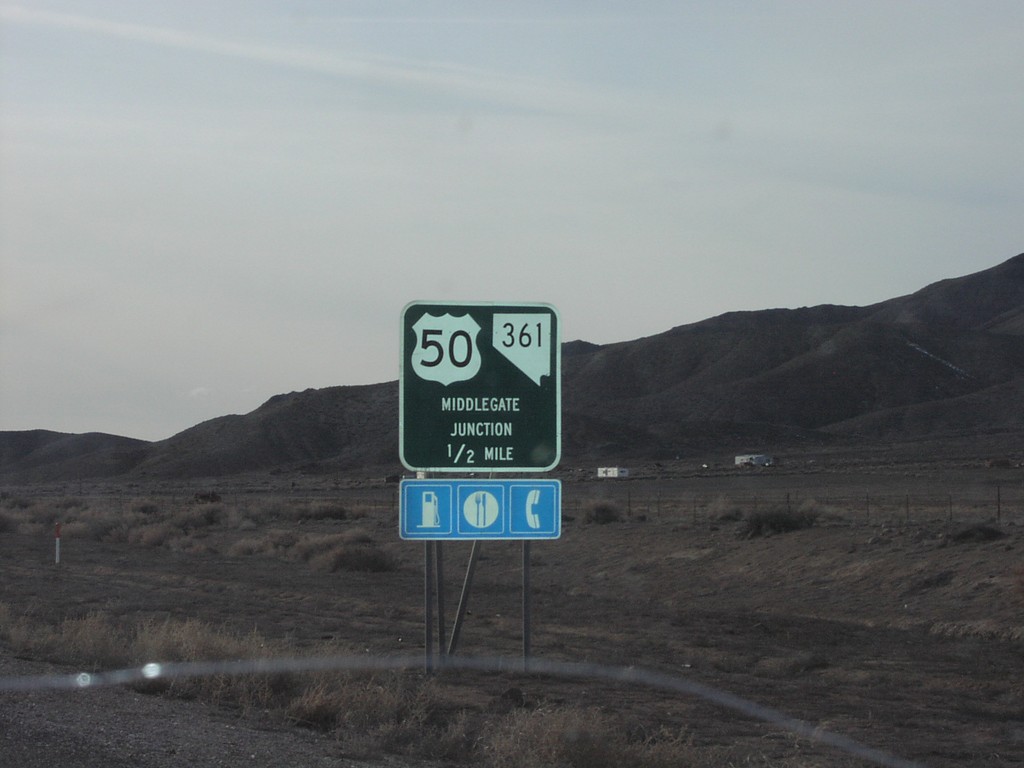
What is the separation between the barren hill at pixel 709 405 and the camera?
117438 mm

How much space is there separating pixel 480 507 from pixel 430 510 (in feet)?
1.71

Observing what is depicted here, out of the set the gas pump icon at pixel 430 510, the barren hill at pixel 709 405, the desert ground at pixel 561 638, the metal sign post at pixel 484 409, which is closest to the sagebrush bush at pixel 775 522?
the desert ground at pixel 561 638

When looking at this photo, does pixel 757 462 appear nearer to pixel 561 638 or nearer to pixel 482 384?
pixel 561 638

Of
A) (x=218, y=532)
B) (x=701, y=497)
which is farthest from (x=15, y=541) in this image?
(x=701, y=497)

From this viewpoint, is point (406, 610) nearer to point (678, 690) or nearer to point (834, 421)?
point (678, 690)

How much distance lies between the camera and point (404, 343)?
13336mm

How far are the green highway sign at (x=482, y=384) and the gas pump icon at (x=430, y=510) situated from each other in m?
0.31

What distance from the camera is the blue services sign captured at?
43.8ft

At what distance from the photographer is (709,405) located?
137375 mm

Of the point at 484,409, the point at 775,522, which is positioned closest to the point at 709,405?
the point at 775,522

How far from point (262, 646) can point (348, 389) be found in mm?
129408

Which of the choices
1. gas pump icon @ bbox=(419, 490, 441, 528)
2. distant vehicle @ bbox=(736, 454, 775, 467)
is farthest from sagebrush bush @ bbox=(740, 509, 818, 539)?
distant vehicle @ bbox=(736, 454, 775, 467)

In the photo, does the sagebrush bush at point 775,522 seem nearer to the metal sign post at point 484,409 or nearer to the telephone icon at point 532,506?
the telephone icon at point 532,506

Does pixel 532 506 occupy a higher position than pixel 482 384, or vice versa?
pixel 482 384
